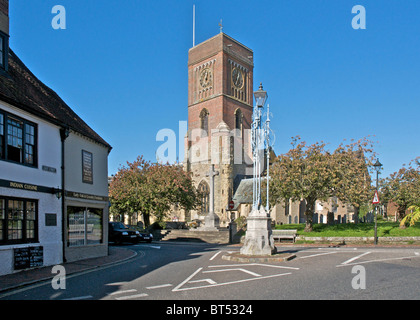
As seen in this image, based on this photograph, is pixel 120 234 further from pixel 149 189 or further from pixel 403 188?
pixel 403 188

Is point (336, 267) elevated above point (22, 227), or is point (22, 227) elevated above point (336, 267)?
point (22, 227)

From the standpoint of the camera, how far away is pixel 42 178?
14.0 meters

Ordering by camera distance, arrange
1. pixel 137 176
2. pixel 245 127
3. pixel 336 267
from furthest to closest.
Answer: pixel 245 127 → pixel 137 176 → pixel 336 267

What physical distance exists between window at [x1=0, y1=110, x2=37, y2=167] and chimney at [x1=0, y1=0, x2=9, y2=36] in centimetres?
361

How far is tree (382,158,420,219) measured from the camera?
28.7m

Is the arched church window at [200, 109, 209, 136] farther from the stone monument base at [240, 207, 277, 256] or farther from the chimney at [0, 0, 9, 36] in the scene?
the chimney at [0, 0, 9, 36]

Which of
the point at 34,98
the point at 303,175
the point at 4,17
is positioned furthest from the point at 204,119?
the point at 4,17

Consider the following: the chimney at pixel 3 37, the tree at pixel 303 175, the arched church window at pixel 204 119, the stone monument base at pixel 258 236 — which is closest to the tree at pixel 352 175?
the tree at pixel 303 175

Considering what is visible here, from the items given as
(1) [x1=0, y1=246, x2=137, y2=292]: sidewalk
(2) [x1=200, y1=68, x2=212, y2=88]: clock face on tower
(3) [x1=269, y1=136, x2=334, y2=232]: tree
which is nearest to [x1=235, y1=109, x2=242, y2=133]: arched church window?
(2) [x1=200, y1=68, x2=212, y2=88]: clock face on tower

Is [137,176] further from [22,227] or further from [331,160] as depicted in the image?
[22,227]

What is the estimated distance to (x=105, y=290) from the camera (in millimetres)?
8852

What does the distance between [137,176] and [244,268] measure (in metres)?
26.2

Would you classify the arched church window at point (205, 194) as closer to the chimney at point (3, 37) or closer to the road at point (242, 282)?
the road at point (242, 282)
